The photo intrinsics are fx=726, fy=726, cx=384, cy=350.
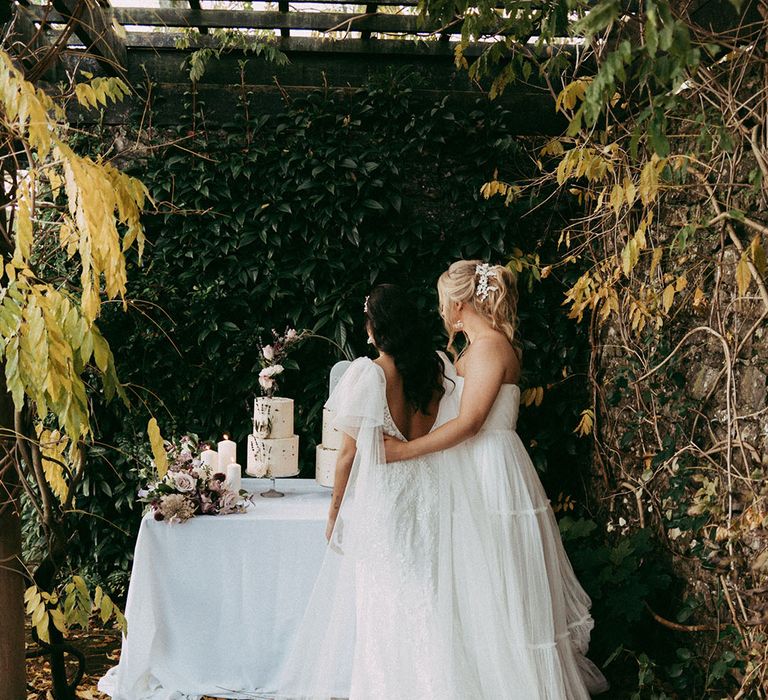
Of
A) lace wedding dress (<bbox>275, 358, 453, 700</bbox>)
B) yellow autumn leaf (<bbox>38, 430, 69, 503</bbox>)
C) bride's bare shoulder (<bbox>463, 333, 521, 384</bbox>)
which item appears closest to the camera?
yellow autumn leaf (<bbox>38, 430, 69, 503</bbox>)

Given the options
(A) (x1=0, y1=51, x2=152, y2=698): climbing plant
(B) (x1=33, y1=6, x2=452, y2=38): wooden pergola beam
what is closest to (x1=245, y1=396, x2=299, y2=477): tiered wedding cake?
(A) (x1=0, y1=51, x2=152, y2=698): climbing plant

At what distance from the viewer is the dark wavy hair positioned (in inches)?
100.0

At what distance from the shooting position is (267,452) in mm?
3100

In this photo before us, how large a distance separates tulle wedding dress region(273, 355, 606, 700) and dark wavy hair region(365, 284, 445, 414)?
0.34 feet

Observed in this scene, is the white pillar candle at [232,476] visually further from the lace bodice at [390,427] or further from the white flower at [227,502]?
the lace bodice at [390,427]

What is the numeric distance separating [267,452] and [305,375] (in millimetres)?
1049

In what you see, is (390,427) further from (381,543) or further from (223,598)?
(223,598)

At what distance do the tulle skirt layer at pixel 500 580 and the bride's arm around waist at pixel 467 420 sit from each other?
0.37ft

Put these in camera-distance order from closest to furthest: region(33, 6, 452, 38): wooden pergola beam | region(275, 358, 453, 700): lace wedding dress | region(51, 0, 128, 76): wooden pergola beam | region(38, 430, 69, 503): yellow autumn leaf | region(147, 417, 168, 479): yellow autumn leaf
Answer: region(147, 417, 168, 479): yellow autumn leaf
region(38, 430, 69, 503): yellow autumn leaf
region(275, 358, 453, 700): lace wedding dress
region(51, 0, 128, 76): wooden pergola beam
region(33, 6, 452, 38): wooden pergola beam

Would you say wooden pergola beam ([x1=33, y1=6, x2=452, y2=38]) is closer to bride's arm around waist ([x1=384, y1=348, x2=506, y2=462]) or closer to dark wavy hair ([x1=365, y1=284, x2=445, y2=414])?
dark wavy hair ([x1=365, y1=284, x2=445, y2=414])

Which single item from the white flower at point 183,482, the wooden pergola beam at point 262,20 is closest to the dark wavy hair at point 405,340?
the white flower at point 183,482

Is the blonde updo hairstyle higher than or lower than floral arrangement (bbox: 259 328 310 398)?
higher

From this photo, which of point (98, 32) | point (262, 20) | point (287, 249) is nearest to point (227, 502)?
point (287, 249)

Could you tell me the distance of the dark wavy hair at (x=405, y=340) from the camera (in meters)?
2.54
